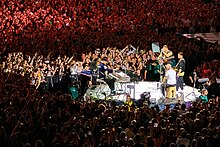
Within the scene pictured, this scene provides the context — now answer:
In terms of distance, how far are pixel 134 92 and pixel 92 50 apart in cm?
416

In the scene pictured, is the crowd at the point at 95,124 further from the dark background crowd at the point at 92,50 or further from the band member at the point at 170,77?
the band member at the point at 170,77

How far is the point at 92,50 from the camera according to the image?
749 inches

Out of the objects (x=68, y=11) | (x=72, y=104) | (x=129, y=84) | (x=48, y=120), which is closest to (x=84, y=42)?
(x=129, y=84)

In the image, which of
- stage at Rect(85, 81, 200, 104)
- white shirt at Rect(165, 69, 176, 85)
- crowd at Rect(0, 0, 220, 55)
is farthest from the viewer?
crowd at Rect(0, 0, 220, 55)

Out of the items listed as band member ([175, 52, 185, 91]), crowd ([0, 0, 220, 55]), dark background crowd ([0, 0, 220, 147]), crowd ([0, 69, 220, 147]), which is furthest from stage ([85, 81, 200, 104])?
crowd ([0, 0, 220, 55])

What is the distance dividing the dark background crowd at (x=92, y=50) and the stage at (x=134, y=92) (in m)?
0.86

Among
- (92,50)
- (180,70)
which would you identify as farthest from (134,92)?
(92,50)

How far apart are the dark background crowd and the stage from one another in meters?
0.86

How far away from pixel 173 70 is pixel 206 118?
4.62 m

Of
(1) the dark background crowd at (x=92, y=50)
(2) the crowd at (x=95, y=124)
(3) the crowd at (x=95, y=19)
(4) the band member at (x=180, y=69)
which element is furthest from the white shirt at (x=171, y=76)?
(3) the crowd at (x=95, y=19)

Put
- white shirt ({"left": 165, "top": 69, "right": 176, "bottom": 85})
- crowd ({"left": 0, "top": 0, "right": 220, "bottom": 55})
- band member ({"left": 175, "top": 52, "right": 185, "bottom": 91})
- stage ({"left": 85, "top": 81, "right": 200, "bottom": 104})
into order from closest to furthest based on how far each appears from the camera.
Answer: white shirt ({"left": 165, "top": 69, "right": 176, "bottom": 85}) < stage ({"left": 85, "top": 81, "right": 200, "bottom": 104}) < band member ({"left": 175, "top": 52, "right": 185, "bottom": 91}) < crowd ({"left": 0, "top": 0, "right": 220, "bottom": 55})

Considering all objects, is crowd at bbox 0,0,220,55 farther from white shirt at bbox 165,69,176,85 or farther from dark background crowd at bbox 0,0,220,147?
white shirt at bbox 165,69,176,85

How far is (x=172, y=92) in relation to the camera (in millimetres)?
14719

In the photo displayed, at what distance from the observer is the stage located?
1478cm
